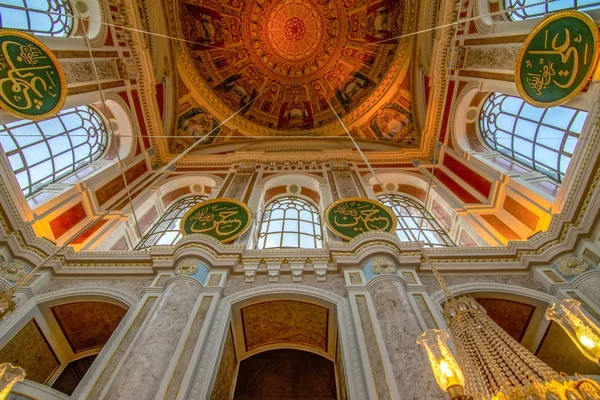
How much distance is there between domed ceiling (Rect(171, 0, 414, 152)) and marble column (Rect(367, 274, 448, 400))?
9584 millimetres

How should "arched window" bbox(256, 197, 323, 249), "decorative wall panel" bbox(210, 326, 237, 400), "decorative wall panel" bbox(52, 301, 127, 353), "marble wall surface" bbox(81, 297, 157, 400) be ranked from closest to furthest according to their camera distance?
1. "marble wall surface" bbox(81, 297, 157, 400)
2. "decorative wall panel" bbox(210, 326, 237, 400)
3. "decorative wall panel" bbox(52, 301, 127, 353)
4. "arched window" bbox(256, 197, 323, 249)

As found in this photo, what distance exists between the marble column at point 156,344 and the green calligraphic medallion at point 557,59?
6.76 m

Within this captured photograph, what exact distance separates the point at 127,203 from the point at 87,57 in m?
3.74

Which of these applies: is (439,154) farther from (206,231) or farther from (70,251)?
(70,251)

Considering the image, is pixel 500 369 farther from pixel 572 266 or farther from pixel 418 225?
pixel 418 225

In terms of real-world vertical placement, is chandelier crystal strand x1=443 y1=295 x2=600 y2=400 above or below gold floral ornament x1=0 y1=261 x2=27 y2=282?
below

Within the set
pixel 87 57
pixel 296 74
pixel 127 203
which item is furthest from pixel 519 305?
pixel 296 74

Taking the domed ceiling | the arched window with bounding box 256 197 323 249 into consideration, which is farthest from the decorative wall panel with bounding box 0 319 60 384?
the domed ceiling

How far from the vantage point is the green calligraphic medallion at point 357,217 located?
698 centimetres

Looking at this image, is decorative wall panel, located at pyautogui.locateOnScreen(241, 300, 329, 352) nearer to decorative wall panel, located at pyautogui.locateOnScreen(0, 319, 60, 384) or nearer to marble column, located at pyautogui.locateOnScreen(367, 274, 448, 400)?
marble column, located at pyautogui.locateOnScreen(367, 274, 448, 400)

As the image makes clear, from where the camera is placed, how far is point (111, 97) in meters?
9.27

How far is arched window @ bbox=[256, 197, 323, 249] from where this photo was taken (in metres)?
7.84

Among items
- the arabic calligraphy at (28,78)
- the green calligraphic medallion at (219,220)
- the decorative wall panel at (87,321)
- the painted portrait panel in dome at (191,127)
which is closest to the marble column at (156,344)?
the decorative wall panel at (87,321)

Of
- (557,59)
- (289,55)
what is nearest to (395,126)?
(289,55)
